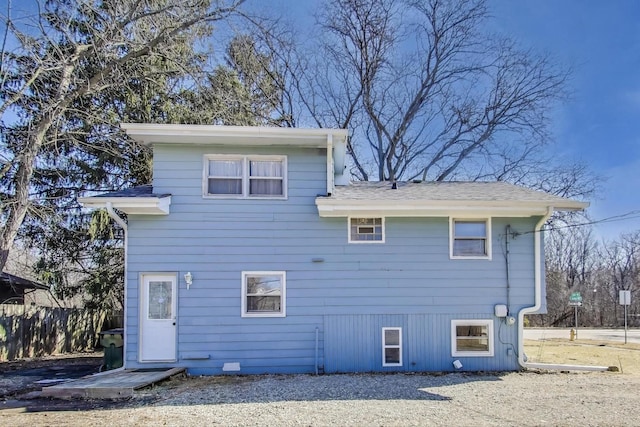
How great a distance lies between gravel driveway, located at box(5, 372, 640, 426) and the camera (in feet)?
18.9

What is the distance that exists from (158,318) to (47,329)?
6.53 meters

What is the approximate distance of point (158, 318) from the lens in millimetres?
9102

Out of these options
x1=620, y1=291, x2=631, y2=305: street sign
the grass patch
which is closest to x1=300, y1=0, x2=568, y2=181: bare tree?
x1=620, y1=291, x2=631, y2=305: street sign

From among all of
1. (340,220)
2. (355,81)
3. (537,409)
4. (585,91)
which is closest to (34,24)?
(340,220)

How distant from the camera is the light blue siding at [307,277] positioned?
9102 mm

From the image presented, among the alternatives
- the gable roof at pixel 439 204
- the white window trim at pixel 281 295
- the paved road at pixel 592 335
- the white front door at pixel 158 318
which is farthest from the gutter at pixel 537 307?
the paved road at pixel 592 335

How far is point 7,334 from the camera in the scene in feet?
39.8

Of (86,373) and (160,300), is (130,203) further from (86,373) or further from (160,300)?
(86,373)

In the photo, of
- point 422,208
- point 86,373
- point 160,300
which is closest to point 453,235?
point 422,208

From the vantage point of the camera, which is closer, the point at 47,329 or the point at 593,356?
the point at 593,356

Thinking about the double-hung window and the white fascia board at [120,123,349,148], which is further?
the double-hung window

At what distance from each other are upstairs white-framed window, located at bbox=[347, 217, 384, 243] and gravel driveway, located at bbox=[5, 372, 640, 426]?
2.63 metres

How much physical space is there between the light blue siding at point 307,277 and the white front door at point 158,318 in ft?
0.48

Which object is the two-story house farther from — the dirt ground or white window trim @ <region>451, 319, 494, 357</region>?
the dirt ground
